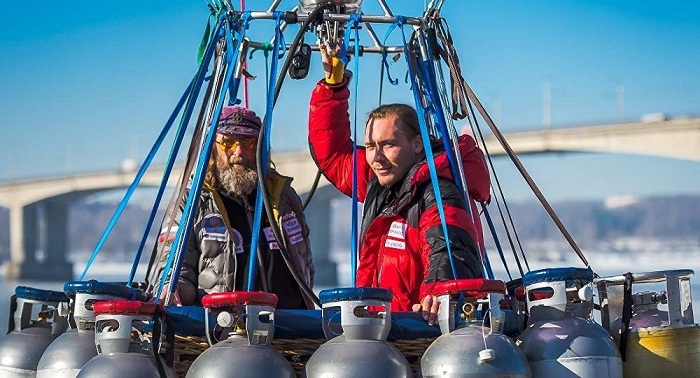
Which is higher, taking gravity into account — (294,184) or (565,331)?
(294,184)

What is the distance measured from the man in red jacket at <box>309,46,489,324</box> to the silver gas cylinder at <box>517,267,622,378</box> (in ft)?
1.30

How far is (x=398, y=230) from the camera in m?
4.81

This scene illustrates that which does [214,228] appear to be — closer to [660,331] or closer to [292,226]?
[292,226]

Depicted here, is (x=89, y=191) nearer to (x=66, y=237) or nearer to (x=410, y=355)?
(x=66, y=237)

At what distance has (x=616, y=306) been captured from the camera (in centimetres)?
456

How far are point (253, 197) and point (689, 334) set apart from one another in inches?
81.3

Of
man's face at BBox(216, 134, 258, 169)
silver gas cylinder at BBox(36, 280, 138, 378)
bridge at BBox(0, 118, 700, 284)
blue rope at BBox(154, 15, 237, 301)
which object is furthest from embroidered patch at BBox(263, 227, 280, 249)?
bridge at BBox(0, 118, 700, 284)

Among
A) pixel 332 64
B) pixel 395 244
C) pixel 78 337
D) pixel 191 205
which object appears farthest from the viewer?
pixel 332 64

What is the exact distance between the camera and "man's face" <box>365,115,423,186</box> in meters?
4.92

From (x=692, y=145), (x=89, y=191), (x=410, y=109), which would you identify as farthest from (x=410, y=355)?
(x=89, y=191)

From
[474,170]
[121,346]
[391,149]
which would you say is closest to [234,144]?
[391,149]

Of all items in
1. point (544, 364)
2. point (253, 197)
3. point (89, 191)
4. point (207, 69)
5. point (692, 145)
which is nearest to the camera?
point (544, 364)

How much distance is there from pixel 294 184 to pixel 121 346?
1276 inches

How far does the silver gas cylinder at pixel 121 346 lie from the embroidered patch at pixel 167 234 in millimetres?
1122
